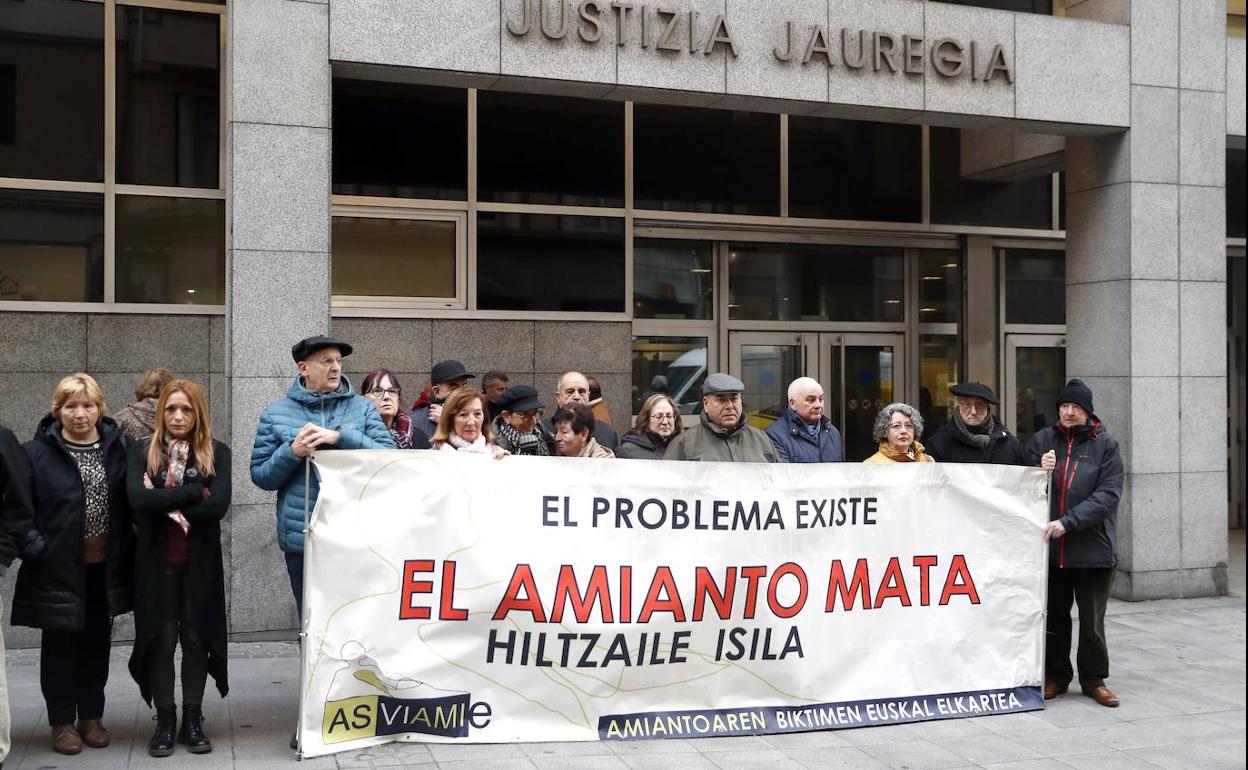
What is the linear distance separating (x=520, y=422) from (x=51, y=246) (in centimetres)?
441

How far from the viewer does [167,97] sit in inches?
374

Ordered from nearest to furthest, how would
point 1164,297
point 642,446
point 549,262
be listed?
point 642,446 → point 1164,297 → point 549,262

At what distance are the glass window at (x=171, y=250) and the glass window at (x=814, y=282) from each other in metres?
5.12

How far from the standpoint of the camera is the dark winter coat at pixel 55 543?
5812 mm

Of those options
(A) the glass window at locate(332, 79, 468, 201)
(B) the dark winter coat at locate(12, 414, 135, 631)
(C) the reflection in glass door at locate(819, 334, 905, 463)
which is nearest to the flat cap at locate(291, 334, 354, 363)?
(B) the dark winter coat at locate(12, 414, 135, 631)

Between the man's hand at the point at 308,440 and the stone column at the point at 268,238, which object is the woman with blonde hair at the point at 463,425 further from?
the stone column at the point at 268,238

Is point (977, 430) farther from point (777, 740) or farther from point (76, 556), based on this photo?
point (76, 556)

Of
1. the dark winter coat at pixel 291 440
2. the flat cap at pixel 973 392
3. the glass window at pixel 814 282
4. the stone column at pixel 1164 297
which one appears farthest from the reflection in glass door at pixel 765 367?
the dark winter coat at pixel 291 440

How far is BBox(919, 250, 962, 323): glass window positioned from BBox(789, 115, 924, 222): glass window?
1.95ft

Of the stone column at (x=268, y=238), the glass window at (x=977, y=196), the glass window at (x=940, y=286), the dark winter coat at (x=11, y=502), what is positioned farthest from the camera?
the glass window at (x=940, y=286)

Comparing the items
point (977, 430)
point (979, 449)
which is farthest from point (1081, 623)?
point (977, 430)

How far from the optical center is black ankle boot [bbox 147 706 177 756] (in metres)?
5.99

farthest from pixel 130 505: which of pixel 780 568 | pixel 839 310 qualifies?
pixel 839 310

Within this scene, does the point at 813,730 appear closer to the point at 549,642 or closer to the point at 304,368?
the point at 549,642
